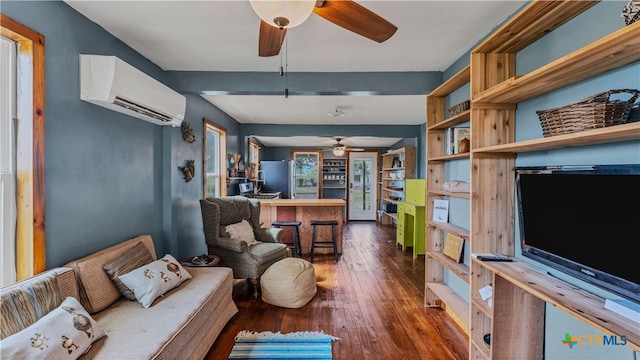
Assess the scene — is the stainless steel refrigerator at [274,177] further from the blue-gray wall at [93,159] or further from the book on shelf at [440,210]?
the book on shelf at [440,210]

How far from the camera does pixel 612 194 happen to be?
1.21m

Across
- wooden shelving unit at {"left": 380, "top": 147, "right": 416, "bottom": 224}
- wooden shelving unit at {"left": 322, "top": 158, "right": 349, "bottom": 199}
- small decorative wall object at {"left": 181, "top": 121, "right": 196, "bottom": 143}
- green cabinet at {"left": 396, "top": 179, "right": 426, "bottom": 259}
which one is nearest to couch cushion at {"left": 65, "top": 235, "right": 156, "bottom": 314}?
small decorative wall object at {"left": 181, "top": 121, "right": 196, "bottom": 143}

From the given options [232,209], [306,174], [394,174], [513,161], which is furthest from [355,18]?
[306,174]

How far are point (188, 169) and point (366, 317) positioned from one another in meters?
2.54

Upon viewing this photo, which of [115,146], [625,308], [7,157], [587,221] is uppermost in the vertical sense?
[115,146]

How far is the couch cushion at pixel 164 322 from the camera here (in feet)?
4.83

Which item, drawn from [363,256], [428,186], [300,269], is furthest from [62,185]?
[363,256]

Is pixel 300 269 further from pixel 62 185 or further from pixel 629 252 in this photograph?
pixel 629 252

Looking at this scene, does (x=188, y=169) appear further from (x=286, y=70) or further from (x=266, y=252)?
(x=286, y=70)

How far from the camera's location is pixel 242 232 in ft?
11.5

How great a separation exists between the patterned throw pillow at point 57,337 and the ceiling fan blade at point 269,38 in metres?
1.79

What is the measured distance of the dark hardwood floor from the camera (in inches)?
86.6

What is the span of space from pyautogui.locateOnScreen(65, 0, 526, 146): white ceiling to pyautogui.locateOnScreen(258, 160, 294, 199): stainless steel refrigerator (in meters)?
4.17

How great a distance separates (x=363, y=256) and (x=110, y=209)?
358cm
